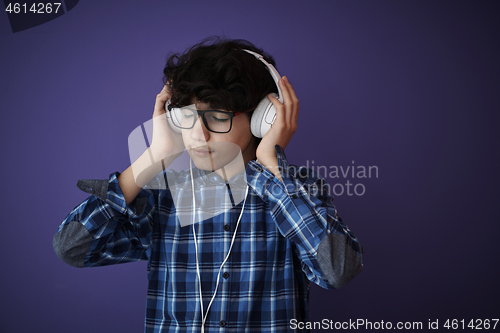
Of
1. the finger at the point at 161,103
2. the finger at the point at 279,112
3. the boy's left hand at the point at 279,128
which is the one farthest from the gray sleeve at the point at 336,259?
the finger at the point at 161,103

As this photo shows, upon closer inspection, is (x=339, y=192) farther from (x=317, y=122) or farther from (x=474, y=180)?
(x=474, y=180)

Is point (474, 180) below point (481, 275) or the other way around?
the other way around

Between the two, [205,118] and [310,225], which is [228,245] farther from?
[205,118]

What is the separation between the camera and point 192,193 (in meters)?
1.21

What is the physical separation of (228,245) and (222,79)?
523 mm

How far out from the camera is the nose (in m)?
1.07

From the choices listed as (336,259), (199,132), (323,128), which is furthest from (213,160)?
(323,128)

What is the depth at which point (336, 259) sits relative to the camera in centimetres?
96

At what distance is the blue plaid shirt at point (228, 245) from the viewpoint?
102 centimetres

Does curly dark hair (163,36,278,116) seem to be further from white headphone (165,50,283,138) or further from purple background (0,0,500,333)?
purple background (0,0,500,333)

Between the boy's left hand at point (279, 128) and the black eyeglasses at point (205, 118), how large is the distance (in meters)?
0.13

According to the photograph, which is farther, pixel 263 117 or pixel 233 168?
pixel 233 168

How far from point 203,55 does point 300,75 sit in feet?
1.89

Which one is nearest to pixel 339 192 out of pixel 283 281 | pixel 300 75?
pixel 300 75
